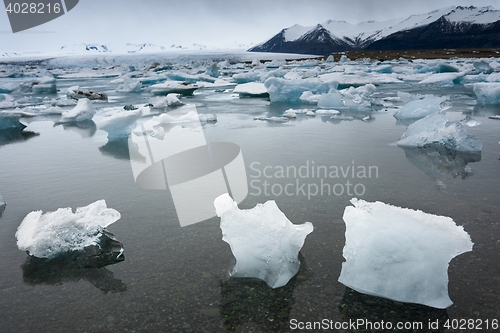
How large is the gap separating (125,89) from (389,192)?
1607cm

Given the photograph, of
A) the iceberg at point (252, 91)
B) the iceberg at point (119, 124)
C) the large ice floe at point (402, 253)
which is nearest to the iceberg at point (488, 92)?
the iceberg at point (252, 91)

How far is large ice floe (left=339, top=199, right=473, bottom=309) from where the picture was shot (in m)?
1.93

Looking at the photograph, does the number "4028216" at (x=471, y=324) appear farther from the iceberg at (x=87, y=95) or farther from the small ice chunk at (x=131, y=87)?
the small ice chunk at (x=131, y=87)

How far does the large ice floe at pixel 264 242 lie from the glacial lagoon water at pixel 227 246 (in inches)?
3.3

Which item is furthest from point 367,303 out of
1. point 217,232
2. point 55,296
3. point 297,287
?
point 55,296

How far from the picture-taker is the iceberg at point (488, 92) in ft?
31.2

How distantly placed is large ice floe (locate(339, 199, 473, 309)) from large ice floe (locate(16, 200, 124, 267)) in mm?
1477

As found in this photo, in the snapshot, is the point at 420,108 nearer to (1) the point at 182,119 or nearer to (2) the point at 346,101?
(2) the point at 346,101

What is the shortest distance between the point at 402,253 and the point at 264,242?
2.52ft

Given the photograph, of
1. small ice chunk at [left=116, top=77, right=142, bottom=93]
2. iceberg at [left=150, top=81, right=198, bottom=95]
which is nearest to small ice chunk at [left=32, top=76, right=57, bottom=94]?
small ice chunk at [left=116, top=77, right=142, bottom=93]

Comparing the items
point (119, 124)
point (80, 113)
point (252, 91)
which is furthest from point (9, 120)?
point (252, 91)

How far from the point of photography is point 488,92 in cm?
957

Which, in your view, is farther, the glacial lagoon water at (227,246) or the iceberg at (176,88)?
the iceberg at (176,88)

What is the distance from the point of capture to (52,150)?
18.6 ft
